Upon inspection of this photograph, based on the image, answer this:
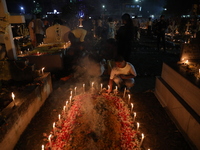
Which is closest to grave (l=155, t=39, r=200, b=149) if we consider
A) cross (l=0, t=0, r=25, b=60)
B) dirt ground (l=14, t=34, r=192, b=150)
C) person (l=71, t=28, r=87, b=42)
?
dirt ground (l=14, t=34, r=192, b=150)

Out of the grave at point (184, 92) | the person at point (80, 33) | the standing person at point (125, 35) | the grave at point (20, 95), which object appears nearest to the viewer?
the grave at point (20, 95)

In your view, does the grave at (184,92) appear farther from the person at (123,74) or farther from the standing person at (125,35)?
the standing person at (125,35)

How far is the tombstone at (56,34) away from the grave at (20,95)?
6145mm

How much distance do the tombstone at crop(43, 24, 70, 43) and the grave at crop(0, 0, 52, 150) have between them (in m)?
6.15

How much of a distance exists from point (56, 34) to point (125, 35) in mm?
6362

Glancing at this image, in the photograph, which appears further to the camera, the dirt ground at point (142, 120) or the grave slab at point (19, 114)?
the dirt ground at point (142, 120)

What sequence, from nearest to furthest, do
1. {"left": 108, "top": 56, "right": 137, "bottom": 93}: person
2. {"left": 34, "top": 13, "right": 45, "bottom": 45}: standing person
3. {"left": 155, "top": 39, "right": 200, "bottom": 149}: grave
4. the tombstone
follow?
{"left": 155, "top": 39, "right": 200, "bottom": 149}: grave → {"left": 108, "top": 56, "right": 137, "bottom": 93}: person → {"left": 34, "top": 13, "right": 45, "bottom": 45}: standing person → the tombstone

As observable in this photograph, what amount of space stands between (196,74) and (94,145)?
2.95 meters

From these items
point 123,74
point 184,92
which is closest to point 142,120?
point 184,92

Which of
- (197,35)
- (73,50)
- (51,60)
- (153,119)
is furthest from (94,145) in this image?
(73,50)

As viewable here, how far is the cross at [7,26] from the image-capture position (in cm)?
473

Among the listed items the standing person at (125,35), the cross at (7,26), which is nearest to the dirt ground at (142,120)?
the standing person at (125,35)

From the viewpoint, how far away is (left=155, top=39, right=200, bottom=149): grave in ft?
11.1

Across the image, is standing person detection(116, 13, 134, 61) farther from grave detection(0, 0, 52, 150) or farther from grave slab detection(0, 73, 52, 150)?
grave slab detection(0, 73, 52, 150)
